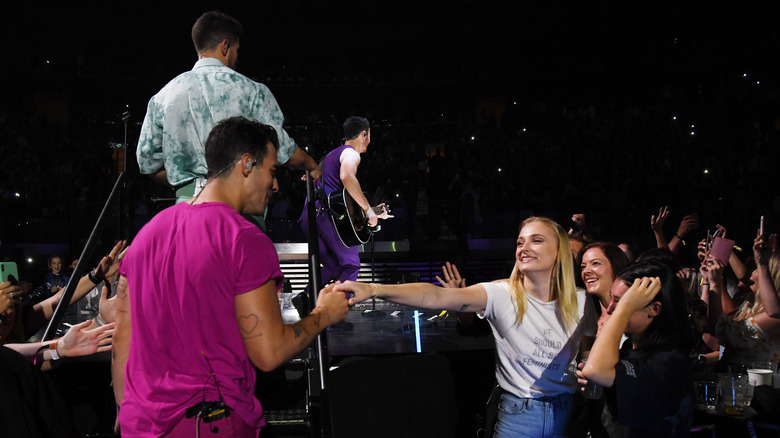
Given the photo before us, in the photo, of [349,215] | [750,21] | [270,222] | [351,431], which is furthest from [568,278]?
[750,21]

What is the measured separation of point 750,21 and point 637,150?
5.84 meters

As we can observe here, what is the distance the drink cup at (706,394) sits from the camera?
10.3ft

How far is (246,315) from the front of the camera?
5.90ft

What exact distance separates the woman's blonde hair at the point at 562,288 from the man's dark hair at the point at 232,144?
142 centimetres

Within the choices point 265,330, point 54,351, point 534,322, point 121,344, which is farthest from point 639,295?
point 54,351

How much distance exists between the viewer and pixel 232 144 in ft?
6.42

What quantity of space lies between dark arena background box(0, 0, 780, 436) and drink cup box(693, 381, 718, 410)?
12.4 ft

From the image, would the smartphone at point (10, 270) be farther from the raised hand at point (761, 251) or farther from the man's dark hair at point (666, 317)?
the raised hand at point (761, 251)

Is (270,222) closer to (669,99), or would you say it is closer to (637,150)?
(637,150)

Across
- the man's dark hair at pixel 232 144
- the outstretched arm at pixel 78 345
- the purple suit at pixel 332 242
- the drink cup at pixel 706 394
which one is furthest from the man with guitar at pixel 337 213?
the man's dark hair at pixel 232 144

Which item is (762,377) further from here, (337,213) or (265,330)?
(337,213)

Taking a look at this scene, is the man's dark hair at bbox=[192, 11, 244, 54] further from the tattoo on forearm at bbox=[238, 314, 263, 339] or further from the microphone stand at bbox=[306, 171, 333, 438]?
the tattoo on forearm at bbox=[238, 314, 263, 339]

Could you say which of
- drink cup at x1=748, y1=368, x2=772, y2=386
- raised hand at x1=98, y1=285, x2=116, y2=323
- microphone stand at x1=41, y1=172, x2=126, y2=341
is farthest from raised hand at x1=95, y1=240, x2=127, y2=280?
drink cup at x1=748, y1=368, x2=772, y2=386

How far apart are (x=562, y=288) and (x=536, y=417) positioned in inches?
22.5
